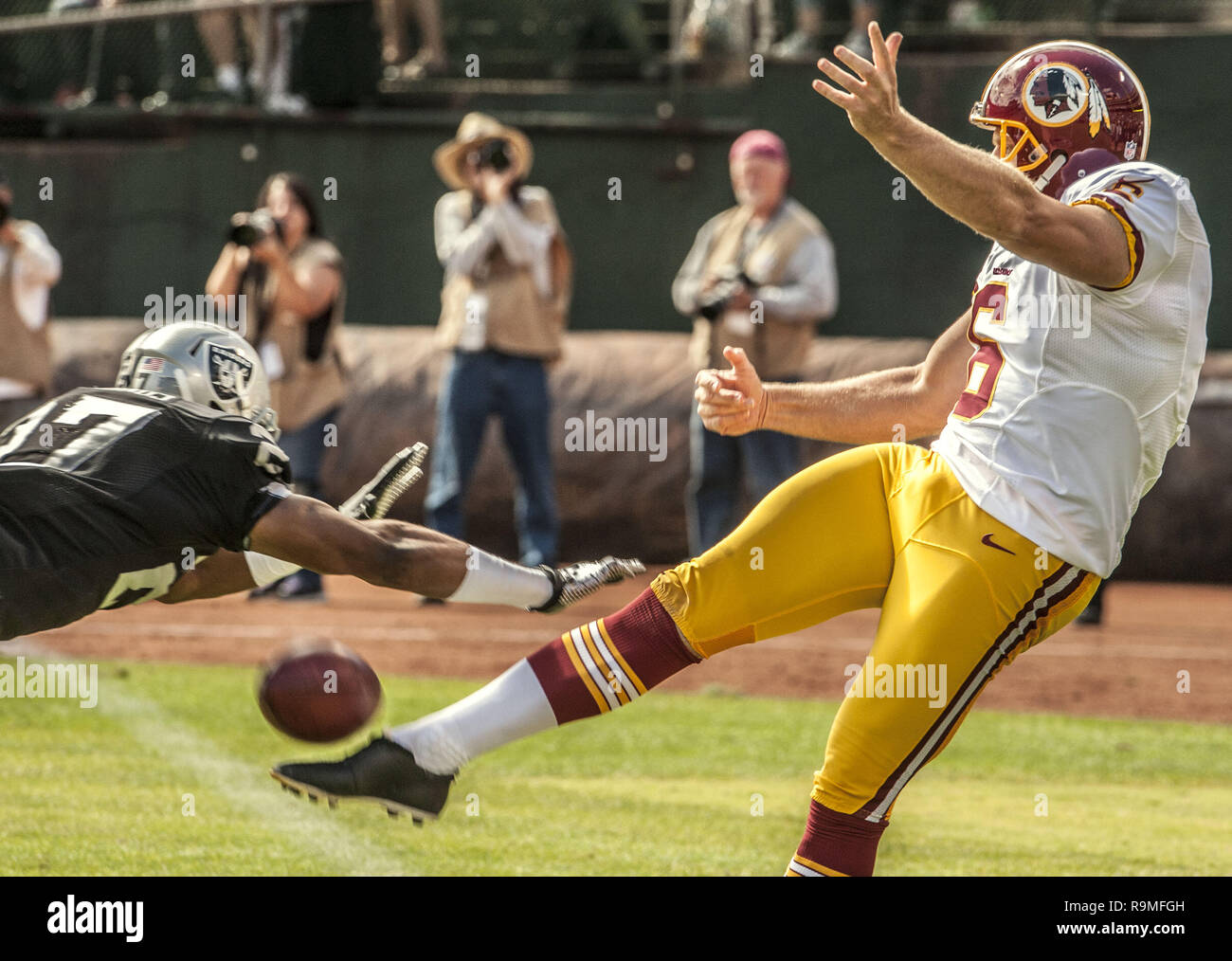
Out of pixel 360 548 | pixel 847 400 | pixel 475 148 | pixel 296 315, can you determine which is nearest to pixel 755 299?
pixel 475 148

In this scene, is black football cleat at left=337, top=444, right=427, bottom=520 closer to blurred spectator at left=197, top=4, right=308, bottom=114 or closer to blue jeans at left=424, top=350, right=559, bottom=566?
blue jeans at left=424, top=350, right=559, bottom=566

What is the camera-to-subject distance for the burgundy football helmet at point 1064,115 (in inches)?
161

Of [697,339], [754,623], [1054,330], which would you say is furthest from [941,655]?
[697,339]

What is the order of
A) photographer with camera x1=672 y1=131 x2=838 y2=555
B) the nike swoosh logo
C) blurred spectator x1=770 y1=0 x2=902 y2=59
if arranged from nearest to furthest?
the nike swoosh logo, photographer with camera x1=672 y1=131 x2=838 y2=555, blurred spectator x1=770 y1=0 x2=902 y2=59

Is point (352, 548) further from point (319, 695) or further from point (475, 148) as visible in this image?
point (475, 148)

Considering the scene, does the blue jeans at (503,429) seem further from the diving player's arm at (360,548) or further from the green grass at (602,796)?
the diving player's arm at (360,548)

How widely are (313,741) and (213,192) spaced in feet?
35.8

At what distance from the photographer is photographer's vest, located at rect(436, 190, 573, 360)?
35.2ft

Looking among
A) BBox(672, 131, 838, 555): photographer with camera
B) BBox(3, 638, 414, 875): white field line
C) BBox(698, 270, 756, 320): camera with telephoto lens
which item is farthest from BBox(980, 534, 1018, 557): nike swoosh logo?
BBox(698, 270, 756, 320): camera with telephoto lens

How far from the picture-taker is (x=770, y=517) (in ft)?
13.7

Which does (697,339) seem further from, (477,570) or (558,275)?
(477,570)

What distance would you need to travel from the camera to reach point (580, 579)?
4.54m

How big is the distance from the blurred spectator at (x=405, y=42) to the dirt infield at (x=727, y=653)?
552 centimetres

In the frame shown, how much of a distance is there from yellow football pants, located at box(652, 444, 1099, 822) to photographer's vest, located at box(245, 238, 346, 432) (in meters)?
6.71
